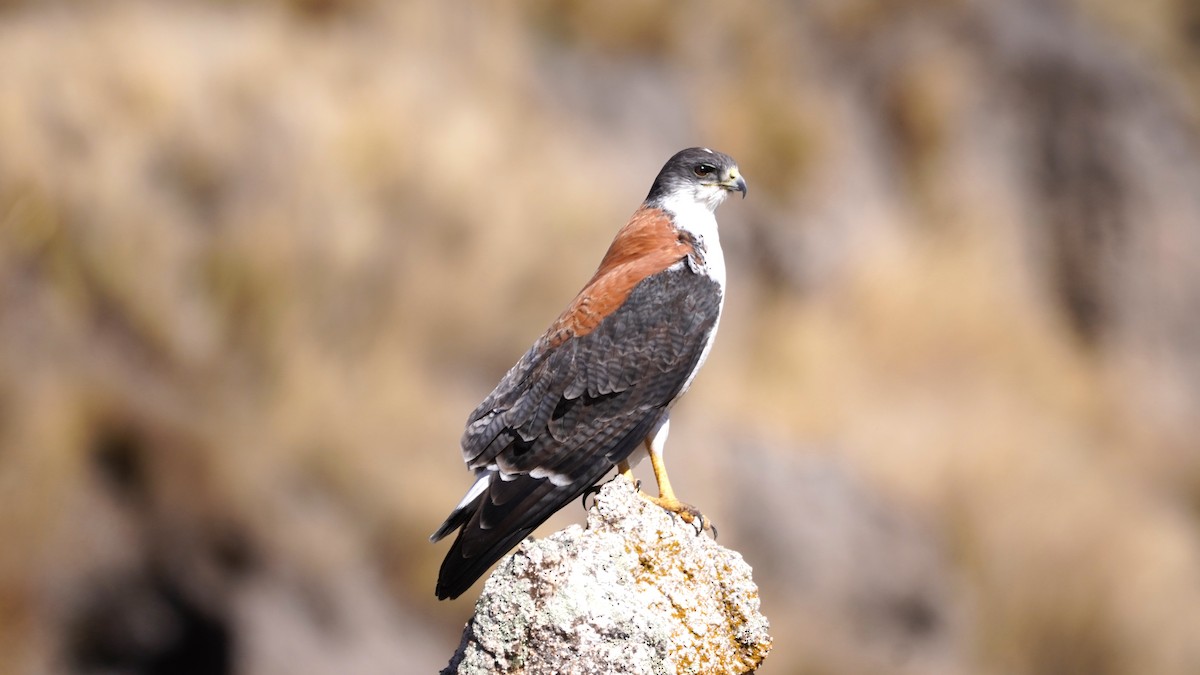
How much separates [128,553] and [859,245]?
6778 mm

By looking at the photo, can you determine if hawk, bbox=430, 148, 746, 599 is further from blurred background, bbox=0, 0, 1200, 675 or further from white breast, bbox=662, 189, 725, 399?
blurred background, bbox=0, 0, 1200, 675

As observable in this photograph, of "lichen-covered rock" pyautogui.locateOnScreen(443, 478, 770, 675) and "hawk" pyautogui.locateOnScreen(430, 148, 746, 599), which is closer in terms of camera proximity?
"lichen-covered rock" pyautogui.locateOnScreen(443, 478, 770, 675)

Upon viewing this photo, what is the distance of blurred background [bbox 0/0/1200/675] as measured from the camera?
22.7 feet

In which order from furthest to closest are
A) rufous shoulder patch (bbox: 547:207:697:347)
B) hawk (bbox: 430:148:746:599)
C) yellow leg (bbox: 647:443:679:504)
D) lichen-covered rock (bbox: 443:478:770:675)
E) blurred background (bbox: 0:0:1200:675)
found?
blurred background (bbox: 0:0:1200:675)
rufous shoulder patch (bbox: 547:207:697:347)
yellow leg (bbox: 647:443:679:504)
hawk (bbox: 430:148:746:599)
lichen-covered rock (bbox: 443:478:770:675)

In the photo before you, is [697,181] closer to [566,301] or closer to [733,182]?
[733,182]

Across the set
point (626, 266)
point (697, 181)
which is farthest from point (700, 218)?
point (626, 266)

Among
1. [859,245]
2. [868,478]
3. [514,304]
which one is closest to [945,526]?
[868,478]

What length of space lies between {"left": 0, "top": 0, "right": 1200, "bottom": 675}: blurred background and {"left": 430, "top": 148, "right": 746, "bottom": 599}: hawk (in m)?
3.19

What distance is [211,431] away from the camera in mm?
7145

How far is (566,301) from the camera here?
8.62 meters

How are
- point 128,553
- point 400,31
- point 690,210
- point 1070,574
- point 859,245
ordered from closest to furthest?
point 690,210, point 128,553, point 1070,574, point 400,31, point 859,245

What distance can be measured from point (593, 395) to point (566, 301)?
15.0ft

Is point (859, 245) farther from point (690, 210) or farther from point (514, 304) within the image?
point (690, 210)

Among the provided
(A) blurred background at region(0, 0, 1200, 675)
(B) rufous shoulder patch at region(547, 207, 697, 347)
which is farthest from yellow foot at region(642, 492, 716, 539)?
(A) blurred background at region(0, 0, 1200, 675)
